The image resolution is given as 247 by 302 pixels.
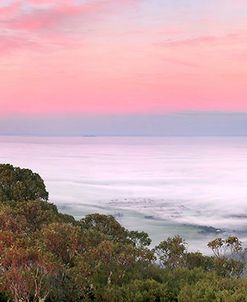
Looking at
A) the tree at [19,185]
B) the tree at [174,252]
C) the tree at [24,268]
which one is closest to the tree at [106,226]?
the tree at [174,252]

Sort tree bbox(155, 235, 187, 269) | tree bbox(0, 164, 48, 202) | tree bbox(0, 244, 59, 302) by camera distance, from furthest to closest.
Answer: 1. tree bbox(0, 164, 48, 202)
2. tree bbox(155, 235, 187, 269)
3. tree bbox(0, 244, 59, 302)

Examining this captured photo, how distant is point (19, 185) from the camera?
119ft

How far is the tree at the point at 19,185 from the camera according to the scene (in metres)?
35.6

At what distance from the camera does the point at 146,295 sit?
24.2 metres

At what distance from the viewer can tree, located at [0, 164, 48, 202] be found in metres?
35.6

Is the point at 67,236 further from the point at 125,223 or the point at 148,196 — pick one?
the point at 148,196

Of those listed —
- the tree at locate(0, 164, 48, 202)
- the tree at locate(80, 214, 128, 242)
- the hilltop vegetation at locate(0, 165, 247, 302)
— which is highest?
the tree at locate(0, 164, 48, 202)

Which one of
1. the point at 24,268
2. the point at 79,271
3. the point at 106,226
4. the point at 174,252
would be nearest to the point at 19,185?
the point at 106,226

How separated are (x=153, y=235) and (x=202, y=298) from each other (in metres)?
59.3

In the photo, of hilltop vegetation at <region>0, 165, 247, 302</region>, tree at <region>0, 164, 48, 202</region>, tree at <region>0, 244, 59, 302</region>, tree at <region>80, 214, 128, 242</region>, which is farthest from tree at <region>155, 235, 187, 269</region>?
tree at <region>0, 244, 59, 302</region>

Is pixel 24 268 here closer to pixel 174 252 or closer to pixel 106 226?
pixel 174 252

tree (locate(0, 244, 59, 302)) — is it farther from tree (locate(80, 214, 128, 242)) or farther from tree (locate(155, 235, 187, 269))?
tree (locate(80, 214, 128, 242))

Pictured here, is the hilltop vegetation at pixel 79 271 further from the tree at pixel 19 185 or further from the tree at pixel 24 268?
the tree at pixel 19 185

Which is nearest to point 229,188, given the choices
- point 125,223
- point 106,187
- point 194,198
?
point 194,198
